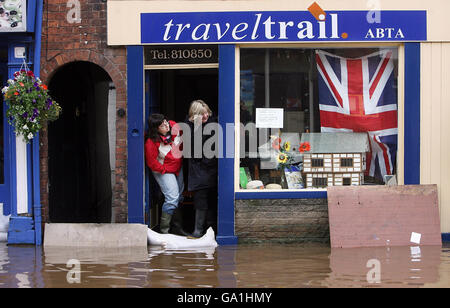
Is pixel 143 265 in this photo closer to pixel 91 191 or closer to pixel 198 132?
pixel 198 132

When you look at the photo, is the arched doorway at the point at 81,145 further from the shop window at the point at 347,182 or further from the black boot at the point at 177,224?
the shop window at the point at 347,182

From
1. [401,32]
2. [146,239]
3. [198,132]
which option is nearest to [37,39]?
[198,132]

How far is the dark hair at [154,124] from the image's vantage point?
29.0ft

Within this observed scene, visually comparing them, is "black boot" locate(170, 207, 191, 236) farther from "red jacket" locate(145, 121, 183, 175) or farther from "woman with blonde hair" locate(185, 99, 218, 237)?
"red jacket" locate(145, 121, 183, 175)

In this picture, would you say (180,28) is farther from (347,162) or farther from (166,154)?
(347,162)

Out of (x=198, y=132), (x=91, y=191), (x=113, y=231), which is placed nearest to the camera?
(x=113, y=231)

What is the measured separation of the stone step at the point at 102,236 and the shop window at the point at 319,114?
67.6 inches

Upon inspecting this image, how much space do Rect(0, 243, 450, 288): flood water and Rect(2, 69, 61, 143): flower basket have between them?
1.70 m

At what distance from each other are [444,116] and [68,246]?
562 cm

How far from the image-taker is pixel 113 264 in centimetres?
734

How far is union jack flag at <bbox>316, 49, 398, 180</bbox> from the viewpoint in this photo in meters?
9.06

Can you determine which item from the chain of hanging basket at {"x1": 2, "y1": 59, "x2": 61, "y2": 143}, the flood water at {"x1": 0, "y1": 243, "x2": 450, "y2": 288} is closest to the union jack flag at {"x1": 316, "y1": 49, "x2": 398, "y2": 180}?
the flood water at {"x1": 0, "y1": 243, "x2": 450, "y2": 288}

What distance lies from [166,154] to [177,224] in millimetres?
1160

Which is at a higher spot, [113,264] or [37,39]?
[37,39]
